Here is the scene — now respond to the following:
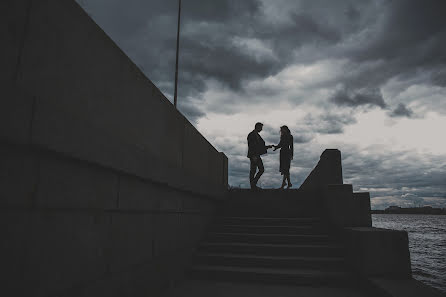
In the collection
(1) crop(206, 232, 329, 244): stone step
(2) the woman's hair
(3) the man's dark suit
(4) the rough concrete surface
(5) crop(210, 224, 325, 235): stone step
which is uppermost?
(2) the woman's hair

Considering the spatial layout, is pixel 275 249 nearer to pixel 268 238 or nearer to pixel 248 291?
pixel 268 238

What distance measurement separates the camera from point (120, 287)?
3.11 metres

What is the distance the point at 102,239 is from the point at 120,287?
2.25ft

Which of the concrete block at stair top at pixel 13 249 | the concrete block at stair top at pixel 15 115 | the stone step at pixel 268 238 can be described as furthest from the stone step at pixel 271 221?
the concrete block at stair top at pixel 15 115

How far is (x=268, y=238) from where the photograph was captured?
20.3 ft

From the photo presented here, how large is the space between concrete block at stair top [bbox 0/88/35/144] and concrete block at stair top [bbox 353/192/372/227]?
5881 millimetres

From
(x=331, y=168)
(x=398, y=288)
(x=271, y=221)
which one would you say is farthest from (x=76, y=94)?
(x=331, y=168)

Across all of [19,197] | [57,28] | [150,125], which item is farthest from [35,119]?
[150,125]

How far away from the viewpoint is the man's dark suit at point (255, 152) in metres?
8.81

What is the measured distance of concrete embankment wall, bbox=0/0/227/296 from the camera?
1.89 meters

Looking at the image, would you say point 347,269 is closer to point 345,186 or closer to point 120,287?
point 345,186

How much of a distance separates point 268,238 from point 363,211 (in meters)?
2.04

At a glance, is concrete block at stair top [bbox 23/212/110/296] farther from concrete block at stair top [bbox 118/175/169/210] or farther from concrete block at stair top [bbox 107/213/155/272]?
concrete block at stair top [bbox 118/175/169/210]

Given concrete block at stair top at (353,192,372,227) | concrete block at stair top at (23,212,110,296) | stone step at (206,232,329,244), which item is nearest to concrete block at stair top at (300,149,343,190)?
concrete block at stair top at (353,192,372,227)
